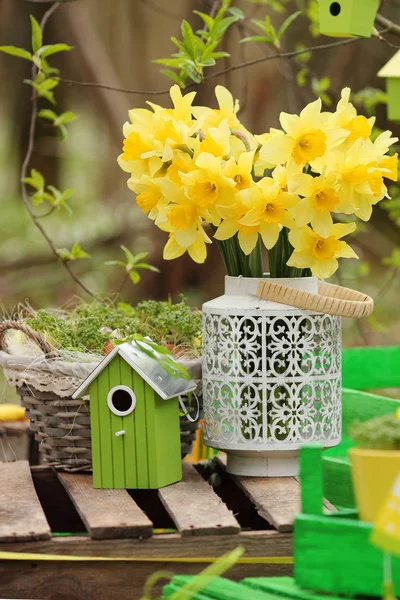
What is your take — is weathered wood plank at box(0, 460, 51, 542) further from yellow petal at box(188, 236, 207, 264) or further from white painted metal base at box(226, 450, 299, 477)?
yellow petal at box(188, 236, 207, 264)

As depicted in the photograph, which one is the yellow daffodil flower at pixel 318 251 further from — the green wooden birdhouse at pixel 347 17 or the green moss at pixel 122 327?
the green wooden birdhouse at pixel 347 17

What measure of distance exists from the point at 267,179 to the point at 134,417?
0.36m

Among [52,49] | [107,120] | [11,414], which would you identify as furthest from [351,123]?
[107,120]

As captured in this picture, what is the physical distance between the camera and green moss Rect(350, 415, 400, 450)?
3.01 feet

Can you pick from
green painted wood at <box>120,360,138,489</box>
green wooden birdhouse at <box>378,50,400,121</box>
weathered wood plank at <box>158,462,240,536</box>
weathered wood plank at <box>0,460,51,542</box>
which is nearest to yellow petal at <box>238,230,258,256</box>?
green painted wood at <box>120,360,138,489</box>

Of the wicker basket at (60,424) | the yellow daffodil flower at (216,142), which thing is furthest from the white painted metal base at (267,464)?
the yellow daffodil flower at (216,142)

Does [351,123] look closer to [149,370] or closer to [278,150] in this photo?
[278,150]

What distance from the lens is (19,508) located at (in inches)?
50.0

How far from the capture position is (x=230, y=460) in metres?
1.42

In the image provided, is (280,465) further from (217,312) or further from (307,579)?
(307,579)

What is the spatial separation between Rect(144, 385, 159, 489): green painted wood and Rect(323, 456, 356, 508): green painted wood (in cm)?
28

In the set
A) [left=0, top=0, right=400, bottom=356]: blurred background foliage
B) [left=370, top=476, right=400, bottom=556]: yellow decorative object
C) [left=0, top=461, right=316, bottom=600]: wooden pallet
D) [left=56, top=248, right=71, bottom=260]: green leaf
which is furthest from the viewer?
[left=0, top=0, right=400, bottom=356]: blurred background foliage

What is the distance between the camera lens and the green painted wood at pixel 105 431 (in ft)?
4.38

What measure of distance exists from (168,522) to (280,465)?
231mm
